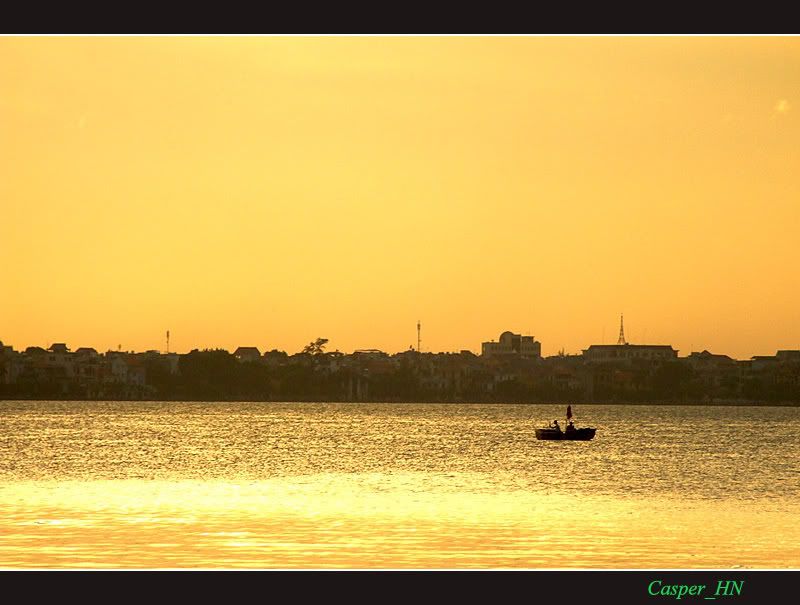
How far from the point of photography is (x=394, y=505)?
157ft

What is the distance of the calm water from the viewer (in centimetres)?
3366

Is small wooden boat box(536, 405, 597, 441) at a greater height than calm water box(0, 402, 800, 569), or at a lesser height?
greater

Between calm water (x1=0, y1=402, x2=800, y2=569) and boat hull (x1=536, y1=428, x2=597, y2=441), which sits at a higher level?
boat hull (x1=536, y1=428, x2=597, y2=441)

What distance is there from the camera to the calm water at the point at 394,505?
33656 mm

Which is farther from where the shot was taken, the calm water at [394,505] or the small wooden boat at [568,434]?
the small wooden boat at [568,434]

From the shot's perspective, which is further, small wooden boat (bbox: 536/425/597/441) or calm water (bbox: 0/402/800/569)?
small wooden boat (bbox: 536/425/597/441)

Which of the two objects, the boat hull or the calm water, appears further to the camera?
the boat hull

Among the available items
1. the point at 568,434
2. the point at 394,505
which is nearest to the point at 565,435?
the point at 568,434

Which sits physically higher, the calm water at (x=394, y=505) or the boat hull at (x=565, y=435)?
the boat hull at (x=565, y=435)

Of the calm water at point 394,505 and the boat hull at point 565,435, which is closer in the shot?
the calm water at point 394,505

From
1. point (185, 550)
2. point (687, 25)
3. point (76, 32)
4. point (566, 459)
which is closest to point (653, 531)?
point (185, 550)

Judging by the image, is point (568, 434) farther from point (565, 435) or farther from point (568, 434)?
point (565, 435)
